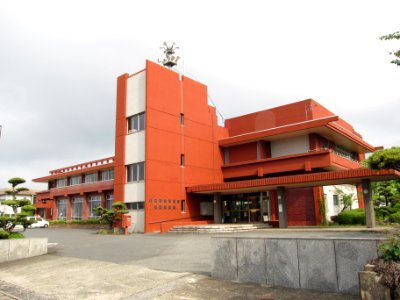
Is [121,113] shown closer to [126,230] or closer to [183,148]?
[183,148]

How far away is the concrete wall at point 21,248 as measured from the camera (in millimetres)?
14148

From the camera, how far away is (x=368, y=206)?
75.6 ft

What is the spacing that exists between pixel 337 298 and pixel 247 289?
196cm

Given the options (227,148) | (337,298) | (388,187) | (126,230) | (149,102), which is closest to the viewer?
(337,298)

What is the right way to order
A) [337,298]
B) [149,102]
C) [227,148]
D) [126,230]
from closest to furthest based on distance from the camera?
[337,298]
[126,230]
[149,102]
[227,148]

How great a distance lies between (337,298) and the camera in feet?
22.4

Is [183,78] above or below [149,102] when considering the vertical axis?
above

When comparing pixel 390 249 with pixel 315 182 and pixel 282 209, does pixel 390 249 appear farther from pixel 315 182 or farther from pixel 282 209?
pixel 282 209

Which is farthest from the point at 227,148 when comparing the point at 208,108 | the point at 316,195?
the point at 316,195

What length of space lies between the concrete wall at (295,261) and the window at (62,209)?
131ft

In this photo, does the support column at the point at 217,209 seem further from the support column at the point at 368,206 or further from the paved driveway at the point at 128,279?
the paved driveway at the point at 128,279

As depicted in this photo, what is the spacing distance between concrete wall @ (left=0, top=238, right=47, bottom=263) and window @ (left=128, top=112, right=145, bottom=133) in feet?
49.2

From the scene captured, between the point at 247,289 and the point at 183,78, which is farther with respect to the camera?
the point at 183,78

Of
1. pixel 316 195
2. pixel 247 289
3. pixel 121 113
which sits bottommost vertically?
pixel 247 289
